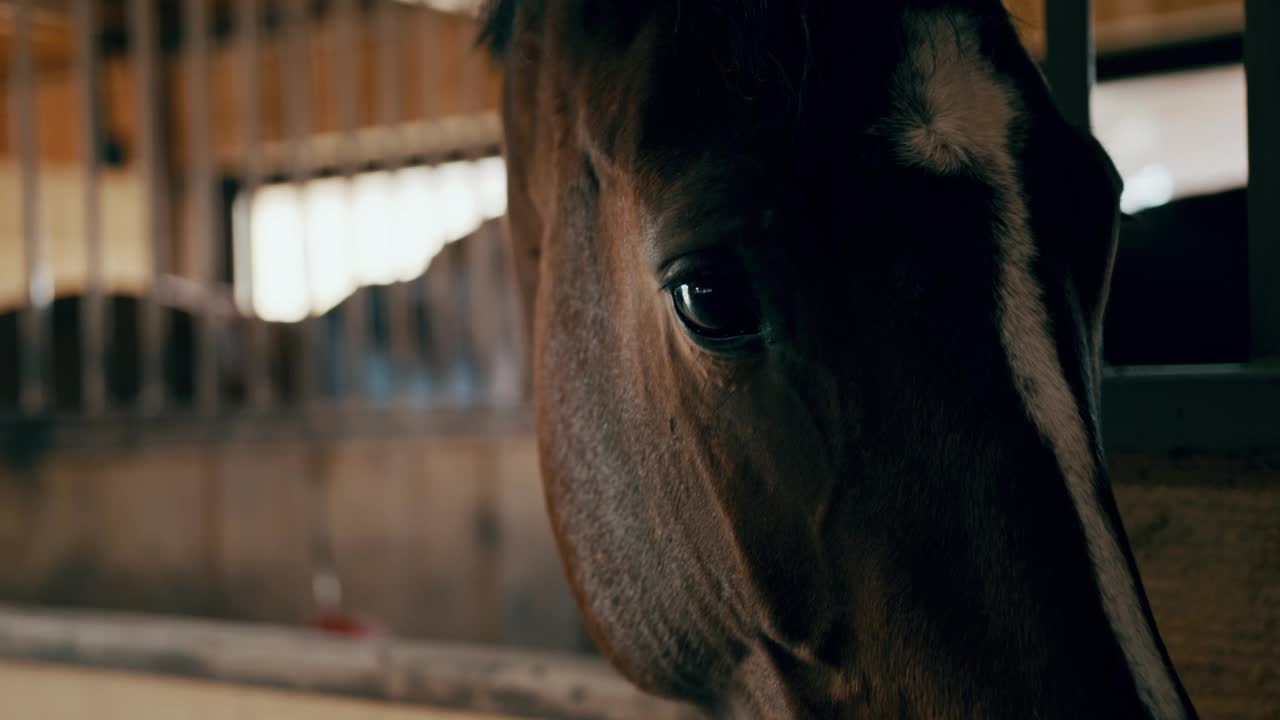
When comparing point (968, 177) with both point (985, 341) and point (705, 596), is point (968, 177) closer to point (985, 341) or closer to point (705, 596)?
point (985, 341)

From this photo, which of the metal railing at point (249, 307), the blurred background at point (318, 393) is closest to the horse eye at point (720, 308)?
the blurred background at point (318, 393)

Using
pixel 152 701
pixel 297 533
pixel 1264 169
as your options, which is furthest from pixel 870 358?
pixel 297 533

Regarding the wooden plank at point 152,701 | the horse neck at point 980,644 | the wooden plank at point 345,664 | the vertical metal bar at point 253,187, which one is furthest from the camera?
the vertical metal bar at point 253,187

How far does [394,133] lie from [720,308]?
1875 millimetres

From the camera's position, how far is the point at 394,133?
220 cm

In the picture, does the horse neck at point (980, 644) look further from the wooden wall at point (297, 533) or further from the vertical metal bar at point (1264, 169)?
the wooden wall at point (297, 533)

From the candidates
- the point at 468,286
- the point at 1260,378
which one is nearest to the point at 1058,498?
the point at 1260,378

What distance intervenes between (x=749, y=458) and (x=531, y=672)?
1.17 ft

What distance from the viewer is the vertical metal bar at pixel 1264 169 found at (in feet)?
2.09

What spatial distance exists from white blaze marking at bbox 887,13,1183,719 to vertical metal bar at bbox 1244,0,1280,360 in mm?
264

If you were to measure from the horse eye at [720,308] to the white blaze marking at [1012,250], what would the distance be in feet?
0.31

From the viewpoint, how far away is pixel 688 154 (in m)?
0.49

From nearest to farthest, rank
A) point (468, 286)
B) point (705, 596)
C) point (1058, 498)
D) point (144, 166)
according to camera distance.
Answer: point (1058, 498), point (705, 596), point (144, 166), point (468, 286)

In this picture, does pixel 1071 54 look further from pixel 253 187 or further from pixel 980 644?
pixel 253 187
